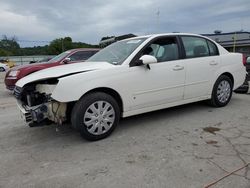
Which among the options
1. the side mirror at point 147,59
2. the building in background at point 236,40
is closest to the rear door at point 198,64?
the side mirror at point 147,59

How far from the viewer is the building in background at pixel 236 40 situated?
26359mm

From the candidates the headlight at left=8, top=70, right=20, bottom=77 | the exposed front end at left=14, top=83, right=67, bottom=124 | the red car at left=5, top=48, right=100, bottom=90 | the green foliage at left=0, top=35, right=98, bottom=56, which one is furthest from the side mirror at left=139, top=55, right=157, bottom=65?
the green foliage at left=0, top=35, right=98, bottom=56

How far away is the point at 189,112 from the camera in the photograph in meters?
5.00

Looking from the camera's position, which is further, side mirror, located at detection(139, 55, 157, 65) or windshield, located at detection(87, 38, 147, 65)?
windshield, located at detection(87, 38, 147, 65)

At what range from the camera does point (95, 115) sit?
3586mm

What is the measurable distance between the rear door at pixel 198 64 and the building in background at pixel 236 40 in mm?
22651

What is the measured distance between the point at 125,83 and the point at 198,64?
67.6 inches

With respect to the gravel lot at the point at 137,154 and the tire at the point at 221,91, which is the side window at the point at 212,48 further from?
the gravel lot at the point at 137,154

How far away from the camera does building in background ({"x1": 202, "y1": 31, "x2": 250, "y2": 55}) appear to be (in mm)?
26359

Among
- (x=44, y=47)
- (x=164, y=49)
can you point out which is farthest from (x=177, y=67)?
(x=44, y=47)

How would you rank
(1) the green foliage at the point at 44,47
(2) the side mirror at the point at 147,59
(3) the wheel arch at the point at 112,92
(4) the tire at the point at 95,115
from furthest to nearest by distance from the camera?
(1) the green foliage at the point at 44,47, (2) the side mirror at the point at 147,59, (3) the wheel arch at the point at 112,92, (4) the tire at the point at 95,115

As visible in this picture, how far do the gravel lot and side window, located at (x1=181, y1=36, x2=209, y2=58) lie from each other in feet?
4.04

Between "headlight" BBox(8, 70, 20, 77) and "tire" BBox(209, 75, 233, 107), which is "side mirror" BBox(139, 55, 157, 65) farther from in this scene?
"headlight" BBox(8, 70, 20, 77)

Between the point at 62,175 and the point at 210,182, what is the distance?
1.62 metres
